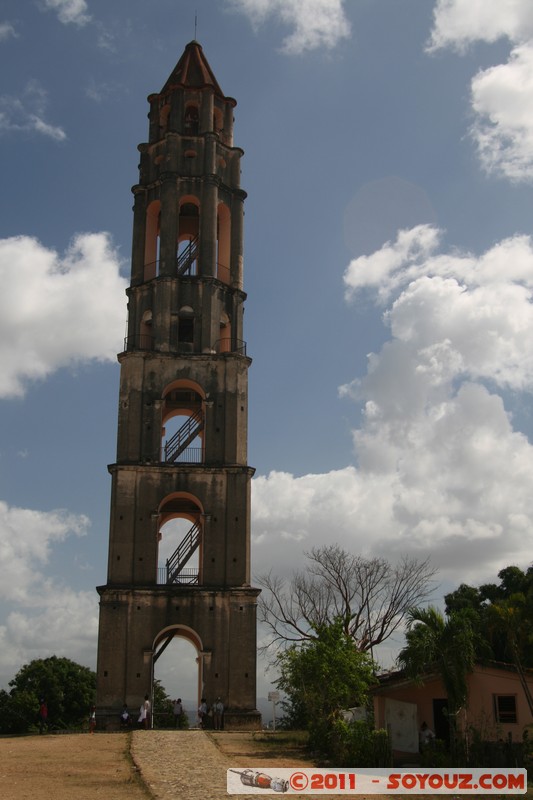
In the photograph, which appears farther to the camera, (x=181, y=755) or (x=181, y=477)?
(x=181, y=477)

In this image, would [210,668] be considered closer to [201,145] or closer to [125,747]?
[125,747]

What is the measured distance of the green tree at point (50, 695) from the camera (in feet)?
160

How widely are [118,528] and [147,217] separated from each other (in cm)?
1550

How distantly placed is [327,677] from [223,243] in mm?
24141

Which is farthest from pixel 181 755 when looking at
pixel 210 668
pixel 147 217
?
pixel 147 217

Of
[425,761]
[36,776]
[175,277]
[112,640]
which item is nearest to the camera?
[36,776]

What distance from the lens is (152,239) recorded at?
44531mm

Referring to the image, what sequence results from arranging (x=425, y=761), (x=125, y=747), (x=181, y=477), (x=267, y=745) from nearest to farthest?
(x=425, y=761) < (x=125, y=747) < (x=267, y=745) < (x=181, y=477)

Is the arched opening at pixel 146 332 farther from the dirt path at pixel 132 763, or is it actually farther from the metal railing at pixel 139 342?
the dirt path at pixel 132 763

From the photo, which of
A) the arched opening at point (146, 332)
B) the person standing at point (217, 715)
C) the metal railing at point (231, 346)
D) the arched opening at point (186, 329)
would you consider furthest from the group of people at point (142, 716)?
the metal railing at point (231, 346)

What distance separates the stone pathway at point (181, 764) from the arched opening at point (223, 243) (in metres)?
21.3

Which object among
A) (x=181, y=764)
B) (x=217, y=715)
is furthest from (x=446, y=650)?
(x=217, y=715)

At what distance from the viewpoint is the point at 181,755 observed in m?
24.0

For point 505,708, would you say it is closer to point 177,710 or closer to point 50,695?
point 177,710
